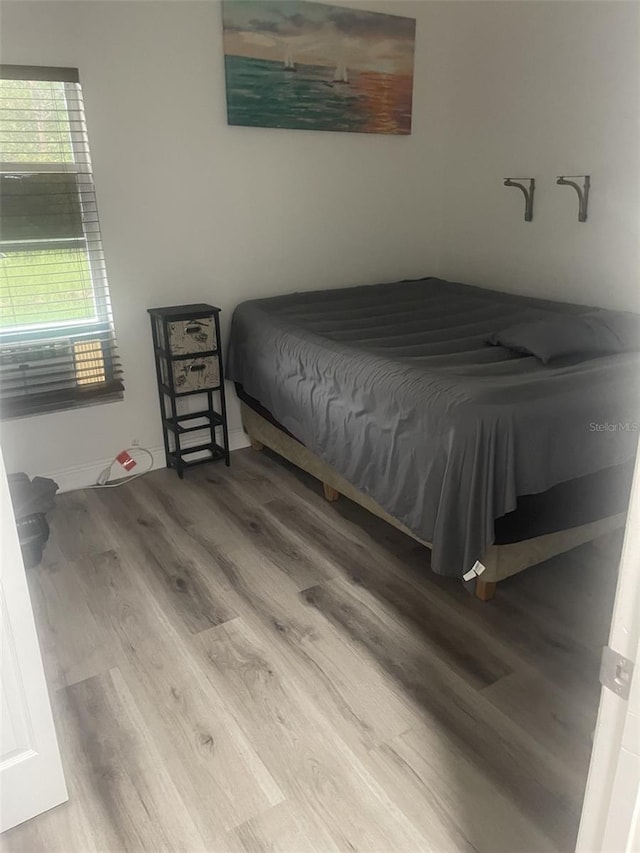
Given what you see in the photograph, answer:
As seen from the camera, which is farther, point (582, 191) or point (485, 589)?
point (582, 191)

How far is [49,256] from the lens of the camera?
275 centimetres

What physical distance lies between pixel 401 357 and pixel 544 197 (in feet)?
4.84

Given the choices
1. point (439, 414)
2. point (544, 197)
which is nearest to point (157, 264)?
point (439, 414)

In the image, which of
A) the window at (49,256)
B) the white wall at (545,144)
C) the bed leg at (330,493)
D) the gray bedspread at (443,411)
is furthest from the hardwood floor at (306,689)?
the white wall at (545,144)

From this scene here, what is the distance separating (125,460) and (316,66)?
2.16 metres

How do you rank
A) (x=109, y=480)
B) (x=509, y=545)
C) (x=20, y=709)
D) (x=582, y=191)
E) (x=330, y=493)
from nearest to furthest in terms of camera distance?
1. (x=20, y=709)
2. (x=509, y=545)
3. (x=330, y=493)
4. (x=582, y=191)
5. (x=109, y=480)

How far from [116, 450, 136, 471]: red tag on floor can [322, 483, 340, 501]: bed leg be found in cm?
98

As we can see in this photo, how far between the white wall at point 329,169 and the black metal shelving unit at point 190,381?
0.32 ft

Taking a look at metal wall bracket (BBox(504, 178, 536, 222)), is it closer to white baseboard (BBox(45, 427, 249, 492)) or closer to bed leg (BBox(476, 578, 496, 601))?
bed leg (BBox(476, 578, 496, 601))

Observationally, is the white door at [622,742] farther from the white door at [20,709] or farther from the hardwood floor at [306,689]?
the white door at [20,709]

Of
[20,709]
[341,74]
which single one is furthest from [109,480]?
[341,74]

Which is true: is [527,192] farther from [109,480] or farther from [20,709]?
[20,709]

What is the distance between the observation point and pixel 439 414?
6.60 ft

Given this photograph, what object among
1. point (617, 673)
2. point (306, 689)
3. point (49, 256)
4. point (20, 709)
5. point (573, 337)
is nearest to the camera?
point (617, 673)
